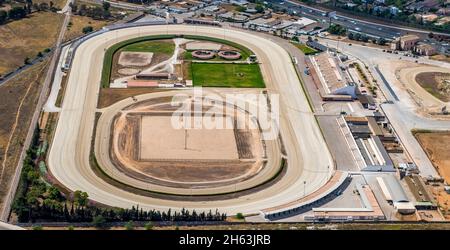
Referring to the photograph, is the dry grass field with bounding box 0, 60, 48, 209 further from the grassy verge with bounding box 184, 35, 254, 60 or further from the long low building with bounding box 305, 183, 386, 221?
the long low building with bounding box 305, 183, 386, 221

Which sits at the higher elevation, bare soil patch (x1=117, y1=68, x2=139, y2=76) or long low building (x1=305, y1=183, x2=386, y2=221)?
bare soil patch (x1=117, y1=68, x2=139, y2=76)

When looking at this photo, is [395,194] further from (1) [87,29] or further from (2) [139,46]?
(1) [87,29]

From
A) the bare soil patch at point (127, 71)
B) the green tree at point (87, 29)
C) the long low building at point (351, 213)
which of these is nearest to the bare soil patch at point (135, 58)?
the bare soil patch at point (127, 71)

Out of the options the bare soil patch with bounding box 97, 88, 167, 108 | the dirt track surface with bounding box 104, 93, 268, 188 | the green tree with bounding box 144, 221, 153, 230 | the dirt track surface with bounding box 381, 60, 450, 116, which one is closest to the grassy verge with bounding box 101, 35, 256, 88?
the bare soil patch with bounding box 97, 88, 167, 108

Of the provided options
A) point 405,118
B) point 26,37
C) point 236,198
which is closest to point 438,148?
point 405,118

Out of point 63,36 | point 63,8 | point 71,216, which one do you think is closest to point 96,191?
point 71,216

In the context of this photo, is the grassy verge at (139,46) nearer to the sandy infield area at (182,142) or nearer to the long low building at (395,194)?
the sandy infield area at (182,142)
